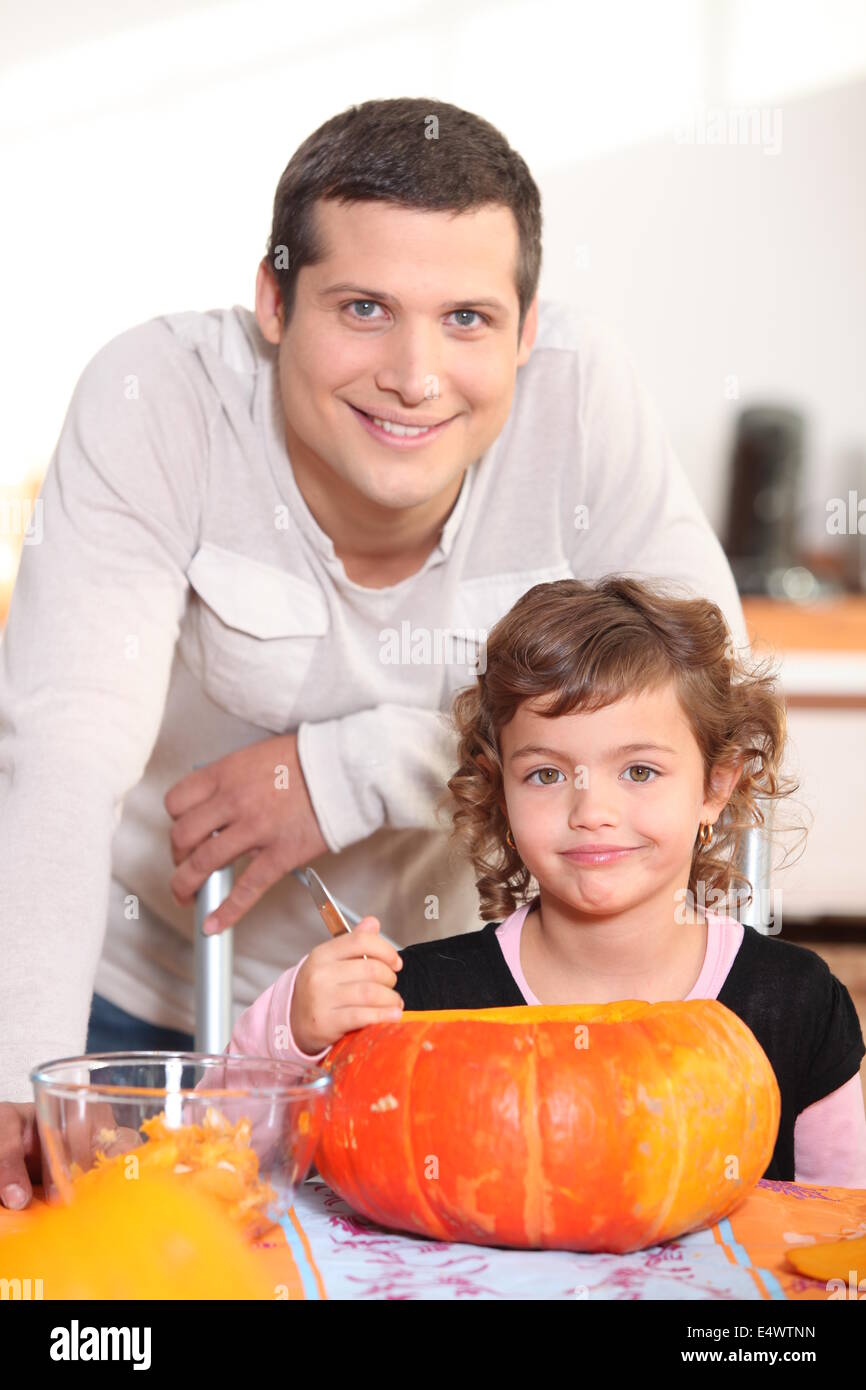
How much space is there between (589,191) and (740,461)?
34.1 inches

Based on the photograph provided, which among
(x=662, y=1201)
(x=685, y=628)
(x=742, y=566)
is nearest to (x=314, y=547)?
(x=685, y=628)

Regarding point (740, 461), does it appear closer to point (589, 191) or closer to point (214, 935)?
point (589, 191)

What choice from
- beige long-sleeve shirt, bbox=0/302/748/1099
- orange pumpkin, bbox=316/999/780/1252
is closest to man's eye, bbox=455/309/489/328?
beige long-sleeve shirt, bbox=0/302/748/1099

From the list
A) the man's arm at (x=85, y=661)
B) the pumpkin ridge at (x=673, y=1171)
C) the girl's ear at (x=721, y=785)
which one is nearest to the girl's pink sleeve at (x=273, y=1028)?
the man's arm at (x=85, y=661)

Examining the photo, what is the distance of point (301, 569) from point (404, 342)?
0.25 meters

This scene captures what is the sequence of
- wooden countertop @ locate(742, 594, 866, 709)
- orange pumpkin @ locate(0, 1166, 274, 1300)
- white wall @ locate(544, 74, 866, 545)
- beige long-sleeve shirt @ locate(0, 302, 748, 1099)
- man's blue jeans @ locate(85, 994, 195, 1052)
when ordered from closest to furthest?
orange pumpkin @ locate(0, 1166, 274, 1300)
beige long-sleeve shirt @ locate(0, 302, 748, 1099)
man's blue jeans @ locate(85, 994, 195, 1052)
wooden countertop @ locate(742, 594, 866, 709)
white wall @ locate(544, 74, 866, 545)

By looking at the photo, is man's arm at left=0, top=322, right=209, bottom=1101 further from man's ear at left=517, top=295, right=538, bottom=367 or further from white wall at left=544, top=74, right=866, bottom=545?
white wall at left=544, top=74, right=866, bottom=545

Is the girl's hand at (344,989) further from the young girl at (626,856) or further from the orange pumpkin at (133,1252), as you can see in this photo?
the orange pumpkin at (133,1252)

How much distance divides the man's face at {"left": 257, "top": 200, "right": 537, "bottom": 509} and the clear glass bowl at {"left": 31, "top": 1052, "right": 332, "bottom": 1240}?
0.53 metres

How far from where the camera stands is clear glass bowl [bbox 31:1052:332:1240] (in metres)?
0.61

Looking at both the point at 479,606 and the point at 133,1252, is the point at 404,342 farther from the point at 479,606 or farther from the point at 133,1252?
the point at 133,1252

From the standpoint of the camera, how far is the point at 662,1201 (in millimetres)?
673

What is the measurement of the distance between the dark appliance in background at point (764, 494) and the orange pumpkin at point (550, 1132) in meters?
3.27


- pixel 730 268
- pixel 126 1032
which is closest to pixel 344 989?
pixel 126 1032
